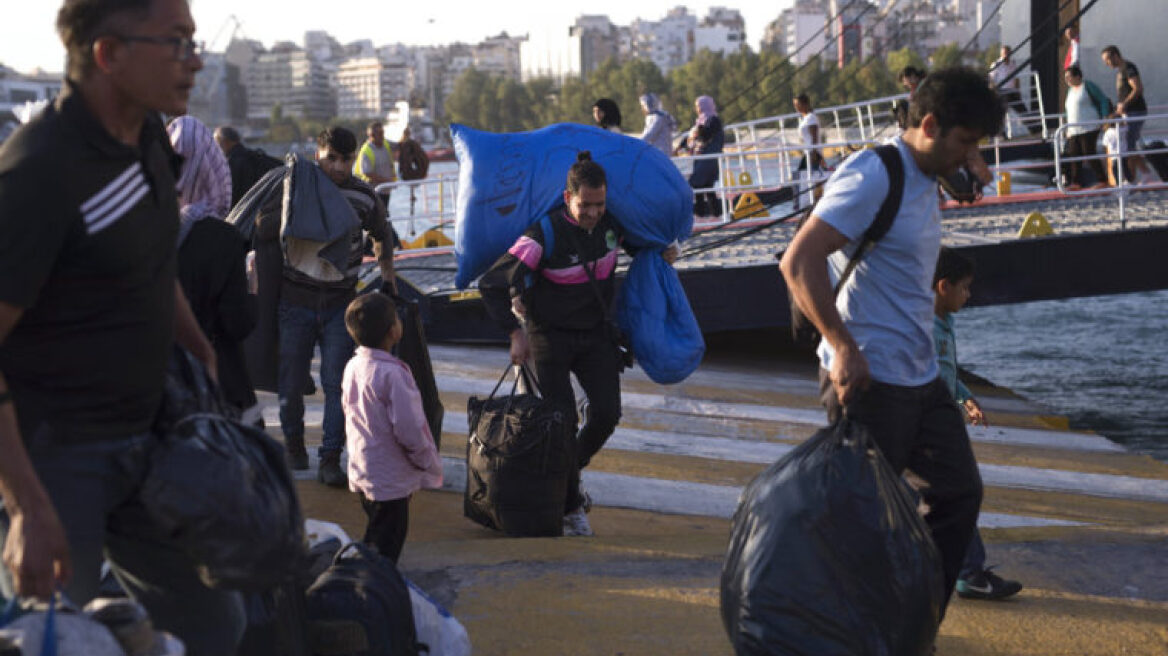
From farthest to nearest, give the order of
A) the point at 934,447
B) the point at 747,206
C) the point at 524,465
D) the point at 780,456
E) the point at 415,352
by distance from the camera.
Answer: the point at 747,206
the point at 780,456
the point at 415,352
the point at 524,465
the point at 934,447

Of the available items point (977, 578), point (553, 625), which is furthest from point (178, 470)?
point (977, 578)

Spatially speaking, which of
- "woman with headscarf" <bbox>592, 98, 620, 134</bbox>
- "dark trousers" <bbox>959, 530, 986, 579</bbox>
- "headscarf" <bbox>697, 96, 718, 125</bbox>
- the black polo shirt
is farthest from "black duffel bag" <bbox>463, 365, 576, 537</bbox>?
"headscarf" <bbox>697, 96, 718, 125</bbox>

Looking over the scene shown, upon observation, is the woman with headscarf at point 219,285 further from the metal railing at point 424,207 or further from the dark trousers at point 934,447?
the metal railing at point 424,207

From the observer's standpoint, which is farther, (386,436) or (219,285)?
(386,436)

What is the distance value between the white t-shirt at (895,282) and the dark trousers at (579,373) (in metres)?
2.22

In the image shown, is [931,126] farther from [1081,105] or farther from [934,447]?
[1081,105]

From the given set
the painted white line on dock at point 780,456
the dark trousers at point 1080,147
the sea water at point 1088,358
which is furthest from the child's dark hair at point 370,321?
the dark trousers at point 1080,147

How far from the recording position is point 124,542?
2.84 meters

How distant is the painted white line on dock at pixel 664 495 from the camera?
23.1ft

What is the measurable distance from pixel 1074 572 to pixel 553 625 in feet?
6.42

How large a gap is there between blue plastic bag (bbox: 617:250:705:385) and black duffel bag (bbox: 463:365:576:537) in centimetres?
67

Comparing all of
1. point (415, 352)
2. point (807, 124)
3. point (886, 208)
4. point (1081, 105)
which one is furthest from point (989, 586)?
point (807, 124)

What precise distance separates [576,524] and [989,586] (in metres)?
2.13

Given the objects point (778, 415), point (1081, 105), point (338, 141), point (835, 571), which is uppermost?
point (1081, 105)
